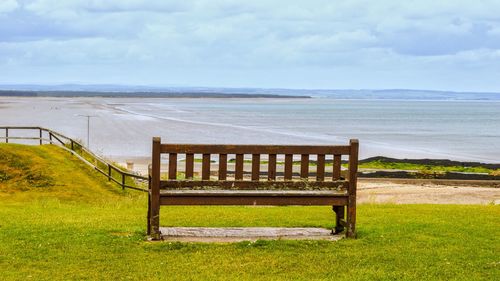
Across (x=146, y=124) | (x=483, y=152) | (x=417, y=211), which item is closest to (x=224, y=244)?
(x=417, y=211)

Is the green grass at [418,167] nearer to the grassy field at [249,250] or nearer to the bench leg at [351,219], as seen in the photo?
the grassy field at [249,250]

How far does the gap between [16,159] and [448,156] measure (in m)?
47.9

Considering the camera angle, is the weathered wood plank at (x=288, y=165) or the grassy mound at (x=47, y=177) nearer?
the weathered wood plank at (x=288, y=165)

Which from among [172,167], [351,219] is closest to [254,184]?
[172,167]

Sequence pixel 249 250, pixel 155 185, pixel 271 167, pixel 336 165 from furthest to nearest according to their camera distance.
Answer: pixel 336 165 < pixel 271 167 < pixel 155 185 < pixel 249 250

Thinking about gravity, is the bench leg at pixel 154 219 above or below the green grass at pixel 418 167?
above

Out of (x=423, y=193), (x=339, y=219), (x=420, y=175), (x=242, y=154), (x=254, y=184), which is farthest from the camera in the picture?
A: (x=420, y=175)

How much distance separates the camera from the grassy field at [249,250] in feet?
26.1

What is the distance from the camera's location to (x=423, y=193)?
117ft

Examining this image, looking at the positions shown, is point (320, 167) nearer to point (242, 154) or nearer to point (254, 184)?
point (254, 184)

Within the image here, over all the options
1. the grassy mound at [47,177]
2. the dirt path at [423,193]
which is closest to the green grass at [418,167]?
the dirt path at [423,193]

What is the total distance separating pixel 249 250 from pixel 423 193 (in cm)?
2788

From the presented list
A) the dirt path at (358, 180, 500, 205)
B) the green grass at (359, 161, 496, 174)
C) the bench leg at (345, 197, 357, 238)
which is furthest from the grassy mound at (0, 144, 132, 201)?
the green grass at (359, 161, 496, 174)

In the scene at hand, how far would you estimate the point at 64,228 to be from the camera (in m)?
10.5
